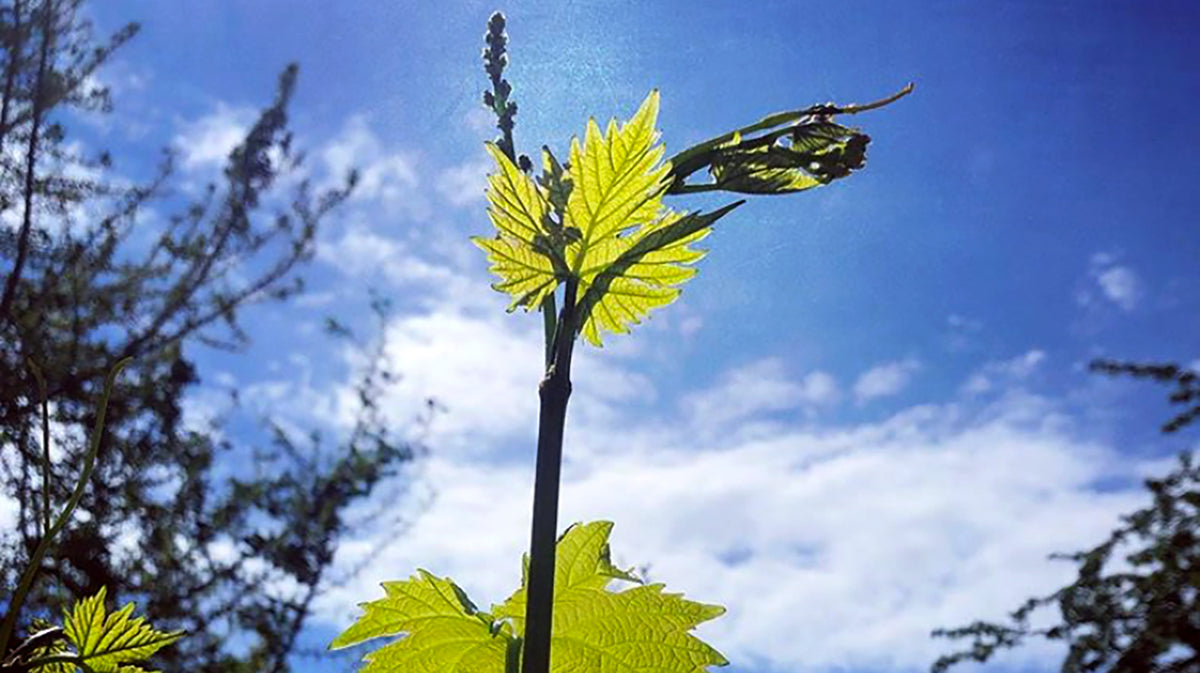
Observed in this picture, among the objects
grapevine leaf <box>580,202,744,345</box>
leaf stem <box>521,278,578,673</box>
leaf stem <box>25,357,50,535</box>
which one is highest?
grapevine leaf <box>580,202,744,345</box>

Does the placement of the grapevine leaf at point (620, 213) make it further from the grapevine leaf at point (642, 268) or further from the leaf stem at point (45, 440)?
the leaf stem at point (45, 440)

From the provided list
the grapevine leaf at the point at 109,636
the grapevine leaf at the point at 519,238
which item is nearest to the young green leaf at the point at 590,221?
the grapevine leaf at the point at 519,238

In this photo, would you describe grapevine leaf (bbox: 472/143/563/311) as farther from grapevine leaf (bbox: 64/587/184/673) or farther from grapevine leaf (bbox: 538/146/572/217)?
grapevine leaf (bbox: 64/587/184/673)

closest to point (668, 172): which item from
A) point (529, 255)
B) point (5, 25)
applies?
point (529, 255)

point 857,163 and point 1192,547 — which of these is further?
point 1192,547

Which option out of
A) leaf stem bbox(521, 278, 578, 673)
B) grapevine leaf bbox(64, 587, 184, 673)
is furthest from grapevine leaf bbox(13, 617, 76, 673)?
leaf stem bbox(521, 278, 578, 673)

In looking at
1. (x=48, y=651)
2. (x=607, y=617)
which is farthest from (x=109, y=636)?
(x=607, y=617)

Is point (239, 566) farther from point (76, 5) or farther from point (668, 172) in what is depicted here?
point (668, 172)
